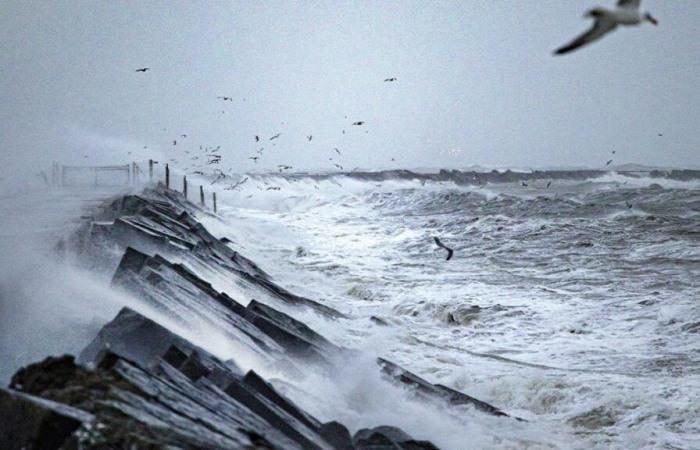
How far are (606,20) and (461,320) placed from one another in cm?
877

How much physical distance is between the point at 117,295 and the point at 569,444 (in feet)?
13.2

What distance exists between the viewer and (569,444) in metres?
5.88

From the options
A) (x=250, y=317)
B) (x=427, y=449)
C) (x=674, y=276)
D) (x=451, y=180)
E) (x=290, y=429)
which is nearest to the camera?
(x=290, y=429)

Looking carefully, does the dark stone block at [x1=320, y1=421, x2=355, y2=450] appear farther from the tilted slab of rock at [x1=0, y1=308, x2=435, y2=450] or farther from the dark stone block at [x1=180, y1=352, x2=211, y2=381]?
the dark stone block at [x1=180, y1=352, x2=211, y2=381]

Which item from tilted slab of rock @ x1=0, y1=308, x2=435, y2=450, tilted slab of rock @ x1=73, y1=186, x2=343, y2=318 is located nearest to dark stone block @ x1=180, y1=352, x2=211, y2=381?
tilted slab of rock @ x1=0, y1=308, x2=435, y2=450

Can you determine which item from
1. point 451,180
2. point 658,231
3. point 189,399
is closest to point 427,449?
point 189,399

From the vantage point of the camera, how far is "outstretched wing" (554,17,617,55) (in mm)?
2113

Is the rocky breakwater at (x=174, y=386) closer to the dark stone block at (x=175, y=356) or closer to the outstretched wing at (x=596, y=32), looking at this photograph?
the dark stone block at (x=175, y=356)

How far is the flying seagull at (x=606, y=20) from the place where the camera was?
207 cm

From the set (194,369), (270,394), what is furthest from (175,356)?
(270,394)

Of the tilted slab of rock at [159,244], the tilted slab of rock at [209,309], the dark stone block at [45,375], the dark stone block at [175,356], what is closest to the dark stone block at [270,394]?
the dark stone block at [175,356]

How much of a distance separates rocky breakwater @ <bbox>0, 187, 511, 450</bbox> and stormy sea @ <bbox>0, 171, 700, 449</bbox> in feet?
0.43

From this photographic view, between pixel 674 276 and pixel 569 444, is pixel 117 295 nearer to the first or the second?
pixel 569 444

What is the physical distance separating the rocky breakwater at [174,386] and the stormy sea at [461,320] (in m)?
0.13
